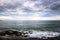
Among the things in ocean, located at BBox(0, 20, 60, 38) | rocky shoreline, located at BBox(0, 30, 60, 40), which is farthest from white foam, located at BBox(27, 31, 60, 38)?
rocky shoreline, located at BBox(0, 30, 60, 40)

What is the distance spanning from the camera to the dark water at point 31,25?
2.36 meters

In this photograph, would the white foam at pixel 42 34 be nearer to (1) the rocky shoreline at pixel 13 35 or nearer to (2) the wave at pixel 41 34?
(2) the wave at pixel 41 34

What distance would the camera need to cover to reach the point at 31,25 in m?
2.39

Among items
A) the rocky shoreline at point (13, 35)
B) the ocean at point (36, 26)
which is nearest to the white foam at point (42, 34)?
the ocean at point (36, 26)

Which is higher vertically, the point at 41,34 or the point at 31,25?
the point at 31,25

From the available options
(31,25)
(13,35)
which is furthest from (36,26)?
(13,35)

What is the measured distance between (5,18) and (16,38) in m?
0.47

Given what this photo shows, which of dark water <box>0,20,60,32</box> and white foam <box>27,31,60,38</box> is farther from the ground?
dark water <box>0,20,60,32</box>

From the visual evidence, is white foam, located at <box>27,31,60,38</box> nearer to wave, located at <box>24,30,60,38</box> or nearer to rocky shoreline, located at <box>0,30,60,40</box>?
wave, located at <box>24,30,60,38</box>

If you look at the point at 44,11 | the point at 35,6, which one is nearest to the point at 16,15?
the point at 35,6

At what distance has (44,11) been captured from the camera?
7.80 feet

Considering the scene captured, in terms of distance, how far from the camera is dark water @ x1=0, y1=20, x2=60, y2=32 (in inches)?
92.8

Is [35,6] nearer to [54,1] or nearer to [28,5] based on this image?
[28,5]

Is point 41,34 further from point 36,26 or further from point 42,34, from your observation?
point 36,26
